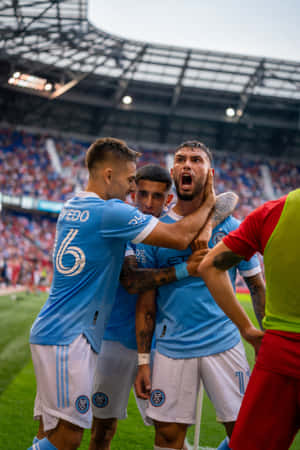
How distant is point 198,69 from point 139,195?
2345cm

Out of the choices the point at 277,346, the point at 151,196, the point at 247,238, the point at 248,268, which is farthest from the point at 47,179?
the point at 277,346

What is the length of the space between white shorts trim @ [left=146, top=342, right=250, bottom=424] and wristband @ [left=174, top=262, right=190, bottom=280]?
49cm

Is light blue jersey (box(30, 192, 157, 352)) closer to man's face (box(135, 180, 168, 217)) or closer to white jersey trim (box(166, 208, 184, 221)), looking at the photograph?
white jersey trim (box(166, 208, 184, 221))

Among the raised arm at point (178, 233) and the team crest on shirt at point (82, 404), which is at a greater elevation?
the raised arm at point (178, 233)

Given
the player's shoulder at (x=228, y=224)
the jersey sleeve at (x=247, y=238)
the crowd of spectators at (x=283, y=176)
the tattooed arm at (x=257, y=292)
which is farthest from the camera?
the crowd of spectators at (x=283, y=176)

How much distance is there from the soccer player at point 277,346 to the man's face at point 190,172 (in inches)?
39.8

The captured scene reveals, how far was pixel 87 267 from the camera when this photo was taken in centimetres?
260

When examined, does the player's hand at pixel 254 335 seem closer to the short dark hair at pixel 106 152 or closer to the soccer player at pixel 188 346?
the soccer player at pixel 188 346

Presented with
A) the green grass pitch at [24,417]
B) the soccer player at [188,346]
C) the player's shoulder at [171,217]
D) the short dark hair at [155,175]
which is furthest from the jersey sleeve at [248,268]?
the green grass pitch at [24,417]

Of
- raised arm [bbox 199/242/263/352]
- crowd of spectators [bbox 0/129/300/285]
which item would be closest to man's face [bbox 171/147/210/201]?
raised arm [bbox 199/242/263/352]

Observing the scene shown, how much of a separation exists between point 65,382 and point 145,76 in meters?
25.8

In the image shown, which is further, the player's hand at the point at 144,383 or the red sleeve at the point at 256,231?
the player's hand at the point at 144,383

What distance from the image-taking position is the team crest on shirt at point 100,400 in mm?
3092

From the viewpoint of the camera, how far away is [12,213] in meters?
28.1
